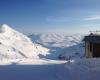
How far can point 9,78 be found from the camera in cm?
1588

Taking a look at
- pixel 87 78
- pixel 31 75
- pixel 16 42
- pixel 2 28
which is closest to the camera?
pixel 87 78

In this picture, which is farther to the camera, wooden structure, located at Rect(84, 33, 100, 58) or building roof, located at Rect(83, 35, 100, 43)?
wooden structure, located at Rect(84, 33, 100, 58)

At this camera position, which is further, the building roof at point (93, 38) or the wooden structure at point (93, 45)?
the wooden structure at point (93, 45)

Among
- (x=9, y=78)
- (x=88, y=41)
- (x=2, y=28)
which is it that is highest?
(x=2, y=28)

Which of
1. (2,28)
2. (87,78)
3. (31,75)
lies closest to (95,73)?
(87,78)

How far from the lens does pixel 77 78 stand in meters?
15.2

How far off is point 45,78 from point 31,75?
1.55m

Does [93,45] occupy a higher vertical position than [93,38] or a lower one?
lower

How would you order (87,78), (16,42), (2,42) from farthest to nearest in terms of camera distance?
(16,42) < (2,42) < (87,78)

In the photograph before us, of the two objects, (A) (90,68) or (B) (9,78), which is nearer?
(B) (9,78)

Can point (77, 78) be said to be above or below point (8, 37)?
below

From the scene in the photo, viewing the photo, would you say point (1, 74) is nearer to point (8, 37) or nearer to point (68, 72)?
point (68, 72)

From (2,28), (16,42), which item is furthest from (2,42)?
(2,28)

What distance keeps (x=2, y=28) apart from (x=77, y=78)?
260 ft
